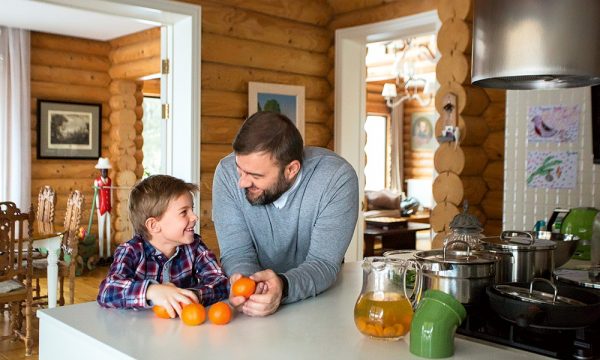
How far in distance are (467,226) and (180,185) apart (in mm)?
895

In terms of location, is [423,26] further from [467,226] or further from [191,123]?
[467,226]

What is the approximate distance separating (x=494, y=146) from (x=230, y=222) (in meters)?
2.43

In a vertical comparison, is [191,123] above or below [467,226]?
above

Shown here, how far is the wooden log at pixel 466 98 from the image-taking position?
3.77m

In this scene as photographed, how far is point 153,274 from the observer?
1883mm

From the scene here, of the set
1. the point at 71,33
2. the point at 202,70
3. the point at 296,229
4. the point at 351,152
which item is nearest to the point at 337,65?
the point at 351,152

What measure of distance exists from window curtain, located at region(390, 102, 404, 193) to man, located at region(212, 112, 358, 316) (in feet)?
35.3

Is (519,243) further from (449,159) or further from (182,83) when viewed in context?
(182,83)

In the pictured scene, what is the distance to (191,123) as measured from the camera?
13.3ft

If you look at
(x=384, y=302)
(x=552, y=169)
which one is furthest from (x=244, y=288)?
(x=552, y=169)

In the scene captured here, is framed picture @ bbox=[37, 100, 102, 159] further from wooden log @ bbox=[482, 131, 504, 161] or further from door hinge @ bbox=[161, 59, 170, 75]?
wooden log @ bbox=[482, 131, 504, 161]

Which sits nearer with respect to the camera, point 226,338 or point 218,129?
point 226,338

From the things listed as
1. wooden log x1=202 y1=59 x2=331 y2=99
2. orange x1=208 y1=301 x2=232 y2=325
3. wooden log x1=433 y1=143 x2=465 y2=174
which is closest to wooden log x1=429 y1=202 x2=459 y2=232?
wooden log x1=433 y1=143 x2=465 y2=174

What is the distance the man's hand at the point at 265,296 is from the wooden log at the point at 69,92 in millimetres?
6820
